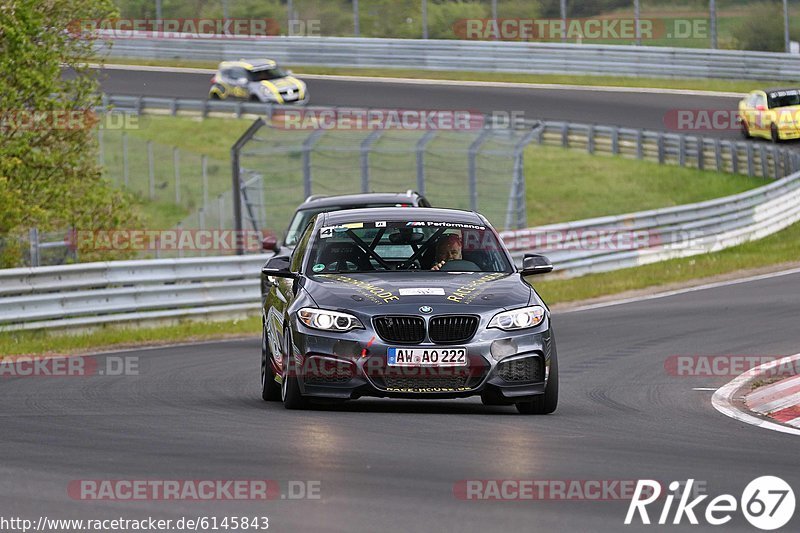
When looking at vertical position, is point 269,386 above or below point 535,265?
below

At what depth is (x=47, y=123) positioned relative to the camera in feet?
73.0

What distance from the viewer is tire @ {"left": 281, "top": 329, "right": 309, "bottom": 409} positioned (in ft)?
34.3

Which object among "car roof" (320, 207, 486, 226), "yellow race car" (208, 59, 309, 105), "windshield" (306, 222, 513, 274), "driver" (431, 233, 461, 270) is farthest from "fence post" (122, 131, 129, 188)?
"driver" (431, 233, 461, 270)

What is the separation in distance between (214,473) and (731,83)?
44.0m

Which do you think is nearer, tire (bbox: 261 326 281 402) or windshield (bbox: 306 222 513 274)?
windshield (bbox: 306 222 513 274)

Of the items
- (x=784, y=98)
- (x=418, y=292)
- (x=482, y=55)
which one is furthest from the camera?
(x=482, y=55)

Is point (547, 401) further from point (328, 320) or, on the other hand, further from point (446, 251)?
point (328, 320)

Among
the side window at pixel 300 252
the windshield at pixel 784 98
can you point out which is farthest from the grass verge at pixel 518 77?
the side window at pixel 300 252

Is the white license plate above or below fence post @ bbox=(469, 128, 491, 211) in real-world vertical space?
above

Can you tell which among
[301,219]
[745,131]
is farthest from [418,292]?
[745,131]

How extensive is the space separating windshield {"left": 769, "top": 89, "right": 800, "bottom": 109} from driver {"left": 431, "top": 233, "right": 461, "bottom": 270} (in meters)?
30.7

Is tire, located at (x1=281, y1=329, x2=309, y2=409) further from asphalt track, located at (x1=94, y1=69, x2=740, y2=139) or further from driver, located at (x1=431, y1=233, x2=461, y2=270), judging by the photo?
asphalt track, located at (x1=94, y1=69, x2=740, y2=139)

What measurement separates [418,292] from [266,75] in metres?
37.9

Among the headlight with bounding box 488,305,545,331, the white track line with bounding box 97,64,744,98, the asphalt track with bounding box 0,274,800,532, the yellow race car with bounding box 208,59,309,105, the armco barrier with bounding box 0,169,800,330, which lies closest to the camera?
the asphalt track with bounding box 0,274,800,532
